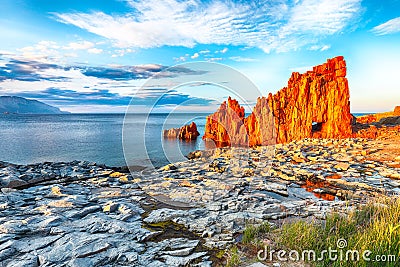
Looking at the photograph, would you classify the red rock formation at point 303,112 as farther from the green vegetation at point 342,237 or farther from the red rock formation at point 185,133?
the green vegetation at point 342,237

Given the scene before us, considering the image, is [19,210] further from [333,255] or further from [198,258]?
[333,255]

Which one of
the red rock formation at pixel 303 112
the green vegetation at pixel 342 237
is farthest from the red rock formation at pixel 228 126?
the green vegetation at pixel 342 237

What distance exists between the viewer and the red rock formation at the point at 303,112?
31.9 m

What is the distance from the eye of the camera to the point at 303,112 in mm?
34875

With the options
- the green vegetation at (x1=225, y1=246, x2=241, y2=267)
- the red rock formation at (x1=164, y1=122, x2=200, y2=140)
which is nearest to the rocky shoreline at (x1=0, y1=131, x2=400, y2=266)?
the green vegetation at (x1=225, y1=246, x2=241, y2=267)

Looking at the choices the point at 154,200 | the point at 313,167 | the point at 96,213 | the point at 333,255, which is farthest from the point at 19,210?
the point at 313,167

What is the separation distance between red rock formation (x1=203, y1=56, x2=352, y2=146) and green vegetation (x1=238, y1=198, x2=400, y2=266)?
28281 millimetres

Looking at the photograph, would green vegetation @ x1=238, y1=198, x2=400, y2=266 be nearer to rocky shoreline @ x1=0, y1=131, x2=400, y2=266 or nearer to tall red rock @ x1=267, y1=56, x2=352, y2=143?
rocky shoreline @ x1=0, y1=131, x2=400, y2=266

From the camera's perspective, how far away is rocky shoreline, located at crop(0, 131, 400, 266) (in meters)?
5.45

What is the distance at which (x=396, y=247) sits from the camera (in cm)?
482

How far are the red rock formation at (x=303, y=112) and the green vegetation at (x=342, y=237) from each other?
28.3 metres

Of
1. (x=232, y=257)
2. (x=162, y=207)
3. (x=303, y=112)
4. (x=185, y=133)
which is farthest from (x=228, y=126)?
(x=232, y=257)

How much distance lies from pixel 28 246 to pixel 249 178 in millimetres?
10275

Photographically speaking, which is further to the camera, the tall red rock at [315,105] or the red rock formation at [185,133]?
the red rock formation at [185,133]
